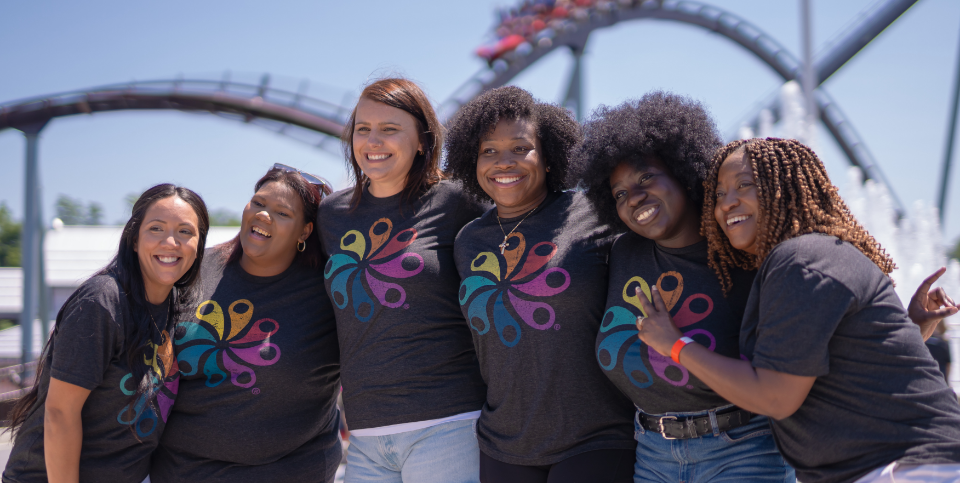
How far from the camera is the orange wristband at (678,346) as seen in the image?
7.33ft

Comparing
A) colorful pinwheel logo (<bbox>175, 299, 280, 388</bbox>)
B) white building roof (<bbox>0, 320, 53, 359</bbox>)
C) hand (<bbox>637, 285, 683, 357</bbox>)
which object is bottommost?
white building roof (<bbox>0, 320, 53, 359</bbox>)

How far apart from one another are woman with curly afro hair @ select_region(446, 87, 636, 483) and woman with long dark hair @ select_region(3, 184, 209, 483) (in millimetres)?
1420

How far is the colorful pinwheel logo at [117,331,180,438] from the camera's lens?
2.83 metres

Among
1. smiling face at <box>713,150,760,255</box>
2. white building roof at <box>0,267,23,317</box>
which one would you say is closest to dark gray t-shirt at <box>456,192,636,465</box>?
smiling face at <box>713,150,760,255</box>

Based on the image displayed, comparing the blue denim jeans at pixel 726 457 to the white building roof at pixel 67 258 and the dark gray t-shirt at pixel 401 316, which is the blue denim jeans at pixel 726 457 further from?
the white building roof at pixel 67 258

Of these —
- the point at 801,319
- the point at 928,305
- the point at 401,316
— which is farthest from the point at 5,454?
the point at 928,305

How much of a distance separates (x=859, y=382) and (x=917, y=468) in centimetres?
27

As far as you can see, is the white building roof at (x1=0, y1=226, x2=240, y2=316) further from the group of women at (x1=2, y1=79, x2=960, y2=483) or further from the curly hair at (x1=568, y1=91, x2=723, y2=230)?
the curly hair at (x1=568, y1=91, x2=723, y2=230)

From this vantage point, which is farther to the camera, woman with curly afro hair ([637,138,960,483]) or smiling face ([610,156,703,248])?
smiling face ([610,156,703,248])

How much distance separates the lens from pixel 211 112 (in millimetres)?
17266

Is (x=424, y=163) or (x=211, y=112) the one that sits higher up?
(x=211, y=112)

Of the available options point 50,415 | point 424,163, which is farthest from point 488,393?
point 50,415

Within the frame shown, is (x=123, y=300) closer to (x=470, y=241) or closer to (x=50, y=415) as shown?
(x=50, y=415)

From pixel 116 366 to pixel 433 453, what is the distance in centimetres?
145
